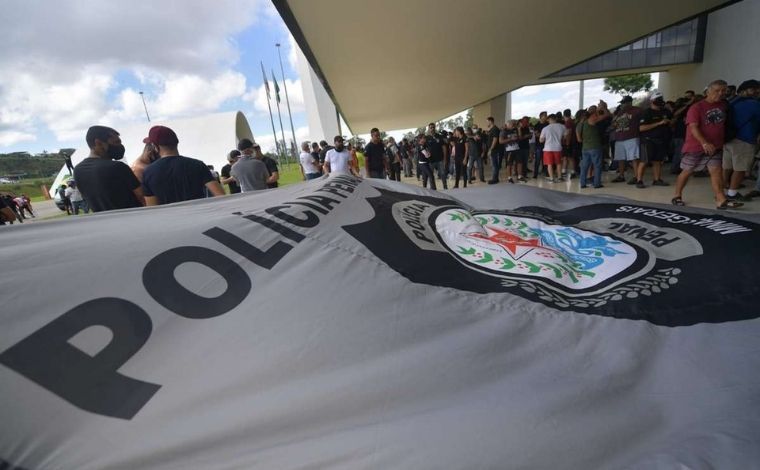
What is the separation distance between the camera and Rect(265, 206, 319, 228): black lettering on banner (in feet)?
4.41

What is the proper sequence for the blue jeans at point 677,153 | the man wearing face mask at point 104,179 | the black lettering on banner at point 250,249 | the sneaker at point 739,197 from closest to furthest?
the black lettering on banner at point 250,249, the man wearing face mask at point 104,179, the sneaker at point 739,197, the blue jeans at point 677,153

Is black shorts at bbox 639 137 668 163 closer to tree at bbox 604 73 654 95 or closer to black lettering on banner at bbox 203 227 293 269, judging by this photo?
black lettering on banner at bbox 203 227 293 269

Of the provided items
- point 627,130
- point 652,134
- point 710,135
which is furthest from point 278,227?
point 652,134

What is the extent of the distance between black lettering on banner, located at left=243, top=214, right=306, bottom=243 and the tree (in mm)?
50122

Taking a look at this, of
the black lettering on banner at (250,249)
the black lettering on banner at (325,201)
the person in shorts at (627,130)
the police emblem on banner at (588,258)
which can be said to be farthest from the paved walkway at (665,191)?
the black lettering on banner at (250,249)

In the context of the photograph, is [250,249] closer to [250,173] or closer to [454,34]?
[250,173]

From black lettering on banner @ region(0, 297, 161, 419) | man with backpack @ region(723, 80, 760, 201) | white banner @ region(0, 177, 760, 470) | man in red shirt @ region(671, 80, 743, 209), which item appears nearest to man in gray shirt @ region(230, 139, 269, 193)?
white banner @ region(0, 177, 760, 470)

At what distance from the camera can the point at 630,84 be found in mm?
40594

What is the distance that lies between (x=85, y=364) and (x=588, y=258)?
1840mm

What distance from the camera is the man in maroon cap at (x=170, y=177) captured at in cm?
277

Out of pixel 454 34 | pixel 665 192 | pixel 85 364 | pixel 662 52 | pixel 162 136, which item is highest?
pixel 662 52

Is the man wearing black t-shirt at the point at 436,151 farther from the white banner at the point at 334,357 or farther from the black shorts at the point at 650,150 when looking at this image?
the white banner at the point at 334,357

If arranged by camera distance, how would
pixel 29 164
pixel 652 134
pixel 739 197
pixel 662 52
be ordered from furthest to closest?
pixel 29 164, pixel 662 52, pixel 652 134, pixel 739 197

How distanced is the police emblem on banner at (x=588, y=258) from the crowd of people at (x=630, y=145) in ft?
10.4
